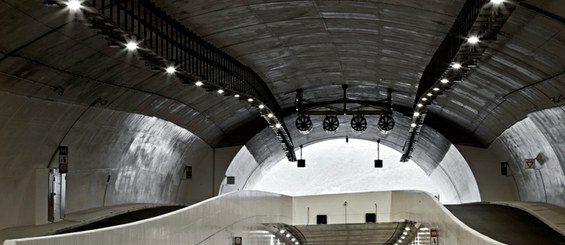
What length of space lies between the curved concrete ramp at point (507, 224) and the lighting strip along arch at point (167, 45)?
755 cm

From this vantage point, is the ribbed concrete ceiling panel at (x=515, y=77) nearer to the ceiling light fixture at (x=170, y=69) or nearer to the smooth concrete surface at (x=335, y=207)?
the ceiling light fixture at (x=170, y=69)

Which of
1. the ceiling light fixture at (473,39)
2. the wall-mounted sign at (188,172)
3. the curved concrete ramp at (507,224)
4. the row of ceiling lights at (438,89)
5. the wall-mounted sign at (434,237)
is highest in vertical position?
Answer: the ceiling light fixture at (473,39)

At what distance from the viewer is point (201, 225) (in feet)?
66.1

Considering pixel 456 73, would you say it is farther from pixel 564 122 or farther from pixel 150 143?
pixel 150 143

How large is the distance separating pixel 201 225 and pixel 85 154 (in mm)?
6831

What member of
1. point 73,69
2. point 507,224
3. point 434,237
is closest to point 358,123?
point 434,237

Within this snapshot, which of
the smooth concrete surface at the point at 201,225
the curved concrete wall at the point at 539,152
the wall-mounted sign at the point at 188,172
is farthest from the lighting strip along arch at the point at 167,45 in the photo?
the curved concrete wall at the point at 539,152

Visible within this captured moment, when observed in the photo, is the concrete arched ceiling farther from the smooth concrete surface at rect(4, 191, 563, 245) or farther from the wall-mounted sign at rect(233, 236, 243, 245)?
the wall-mounted sign at rect(233, 236, 243, 245)

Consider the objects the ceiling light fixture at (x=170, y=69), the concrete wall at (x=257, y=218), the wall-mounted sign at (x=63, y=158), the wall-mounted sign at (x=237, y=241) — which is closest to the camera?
the concrete wall at (x=257, y=218)

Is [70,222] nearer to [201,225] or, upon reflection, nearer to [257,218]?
[201,225]

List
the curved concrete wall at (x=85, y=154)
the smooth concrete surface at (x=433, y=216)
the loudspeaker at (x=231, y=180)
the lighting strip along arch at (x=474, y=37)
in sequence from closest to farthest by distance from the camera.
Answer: the lighting strip along arch at (x=474, y=37)
the smooth concrete surface at (x=433, y=216)
the curved concrete wall at (x=85, y=154)
the loudspeaker at (x=231, y=180)

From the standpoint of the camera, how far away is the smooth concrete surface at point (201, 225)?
11.6 meters

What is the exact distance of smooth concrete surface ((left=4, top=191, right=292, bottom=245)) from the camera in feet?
38.2

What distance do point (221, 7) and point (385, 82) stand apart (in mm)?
15297
